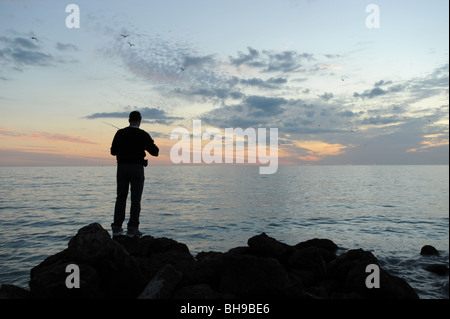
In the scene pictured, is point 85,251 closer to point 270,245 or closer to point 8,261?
point 270,245

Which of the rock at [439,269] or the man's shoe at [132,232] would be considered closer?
the man's shoe at [132,232]

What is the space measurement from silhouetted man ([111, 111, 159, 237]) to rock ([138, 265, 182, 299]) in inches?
99.3

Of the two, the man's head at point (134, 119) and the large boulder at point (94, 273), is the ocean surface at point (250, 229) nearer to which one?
the large boulder at point (94, 273)

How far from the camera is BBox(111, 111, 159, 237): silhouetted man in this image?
7.81m

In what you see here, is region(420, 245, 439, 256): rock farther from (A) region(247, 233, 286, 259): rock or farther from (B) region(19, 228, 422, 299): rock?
(A) region(247, 233, 286, 259): rock

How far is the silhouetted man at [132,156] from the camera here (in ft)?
25.6

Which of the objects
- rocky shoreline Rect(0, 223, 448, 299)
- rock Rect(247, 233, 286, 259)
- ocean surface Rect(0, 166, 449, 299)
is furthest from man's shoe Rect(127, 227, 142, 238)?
ocean surface Rect(0, 166, 449, 299)

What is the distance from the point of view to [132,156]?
785cm

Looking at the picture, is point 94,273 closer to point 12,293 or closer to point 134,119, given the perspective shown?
point 12,293

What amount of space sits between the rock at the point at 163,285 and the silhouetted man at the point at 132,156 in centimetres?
252

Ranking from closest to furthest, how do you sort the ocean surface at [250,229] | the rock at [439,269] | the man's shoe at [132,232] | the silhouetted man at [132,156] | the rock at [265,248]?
the silhouetted man at [132,156] < the man's shoe at [132,232] < the rock at [265,248] < the rock at [439,269] < the ocean surface at [250,229]

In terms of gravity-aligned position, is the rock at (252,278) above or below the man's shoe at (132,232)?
below

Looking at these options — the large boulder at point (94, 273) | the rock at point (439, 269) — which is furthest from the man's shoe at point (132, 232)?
the rock at point (439, 269)
